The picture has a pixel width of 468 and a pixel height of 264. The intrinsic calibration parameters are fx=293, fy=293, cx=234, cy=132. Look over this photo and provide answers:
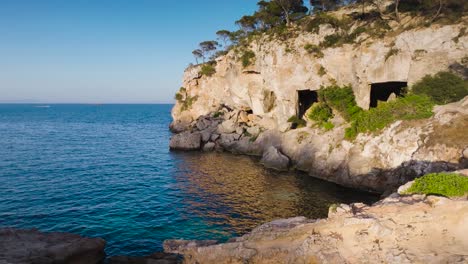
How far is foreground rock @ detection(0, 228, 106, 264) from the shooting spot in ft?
42.1

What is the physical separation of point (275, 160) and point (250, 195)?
427 inches

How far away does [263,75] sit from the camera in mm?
46906

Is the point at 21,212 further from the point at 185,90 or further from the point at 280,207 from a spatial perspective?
the point at 185,90

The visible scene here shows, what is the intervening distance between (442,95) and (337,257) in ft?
84.6

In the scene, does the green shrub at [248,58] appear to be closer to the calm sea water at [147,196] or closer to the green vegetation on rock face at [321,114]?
the green vegetation on rock face at [321,114]

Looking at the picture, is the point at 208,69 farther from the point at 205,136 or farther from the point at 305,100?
the point at 305,100

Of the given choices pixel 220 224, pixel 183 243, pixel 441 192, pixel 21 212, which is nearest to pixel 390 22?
pixel 441 192

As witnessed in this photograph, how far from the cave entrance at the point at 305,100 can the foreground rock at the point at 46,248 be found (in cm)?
3609

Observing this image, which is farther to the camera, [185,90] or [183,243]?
[185,90]

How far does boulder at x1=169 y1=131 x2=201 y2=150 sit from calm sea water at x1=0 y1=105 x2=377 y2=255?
5999 millimetres

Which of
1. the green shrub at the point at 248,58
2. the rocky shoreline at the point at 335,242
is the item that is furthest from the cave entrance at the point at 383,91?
the rocky shoreline at the point at 335,242

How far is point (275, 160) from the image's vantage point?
122 feet

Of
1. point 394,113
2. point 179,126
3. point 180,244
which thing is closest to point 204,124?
point 179,126

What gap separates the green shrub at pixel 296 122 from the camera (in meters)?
42.6
